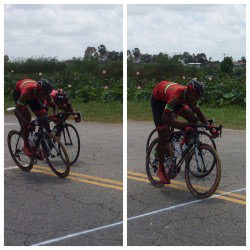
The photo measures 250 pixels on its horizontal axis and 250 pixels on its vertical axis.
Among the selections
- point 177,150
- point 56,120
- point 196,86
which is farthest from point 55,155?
point 196,86

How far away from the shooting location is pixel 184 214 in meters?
4.80

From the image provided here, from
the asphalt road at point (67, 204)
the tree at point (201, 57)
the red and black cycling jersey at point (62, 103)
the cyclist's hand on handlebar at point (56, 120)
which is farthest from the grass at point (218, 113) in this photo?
the tree at point (201, 57)

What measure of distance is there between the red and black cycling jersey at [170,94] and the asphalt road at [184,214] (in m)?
1.02

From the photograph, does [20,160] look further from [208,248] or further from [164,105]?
[208,248]

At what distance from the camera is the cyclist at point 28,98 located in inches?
240

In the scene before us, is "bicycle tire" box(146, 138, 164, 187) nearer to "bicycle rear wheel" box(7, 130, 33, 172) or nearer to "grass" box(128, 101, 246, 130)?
"grass" box(128, 101, 246, 130)

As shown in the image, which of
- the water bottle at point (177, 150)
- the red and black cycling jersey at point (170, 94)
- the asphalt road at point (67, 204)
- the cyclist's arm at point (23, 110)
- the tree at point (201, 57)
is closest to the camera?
the asphalt road at point (67, 204)

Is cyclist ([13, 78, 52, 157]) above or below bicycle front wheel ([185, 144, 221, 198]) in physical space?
above

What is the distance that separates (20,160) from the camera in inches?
272

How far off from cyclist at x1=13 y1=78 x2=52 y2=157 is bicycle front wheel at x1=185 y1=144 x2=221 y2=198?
2001 mm

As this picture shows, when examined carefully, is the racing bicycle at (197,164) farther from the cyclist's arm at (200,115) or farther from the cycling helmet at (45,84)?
the cycling helmet at (45,84)

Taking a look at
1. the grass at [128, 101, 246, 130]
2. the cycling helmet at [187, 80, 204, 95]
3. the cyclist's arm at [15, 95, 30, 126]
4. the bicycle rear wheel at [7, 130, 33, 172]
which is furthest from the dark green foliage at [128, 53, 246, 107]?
the bicycle rear wheel at [7, 130, 33, 172]

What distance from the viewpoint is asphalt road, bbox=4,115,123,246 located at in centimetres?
427
